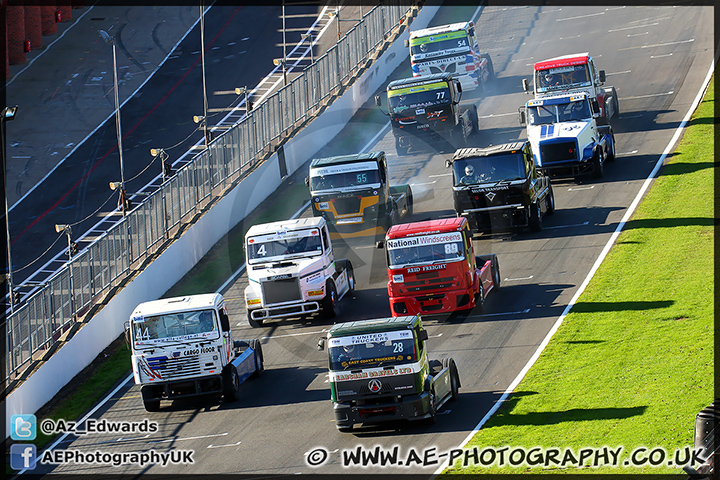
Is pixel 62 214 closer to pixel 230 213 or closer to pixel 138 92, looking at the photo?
pixel 230 213

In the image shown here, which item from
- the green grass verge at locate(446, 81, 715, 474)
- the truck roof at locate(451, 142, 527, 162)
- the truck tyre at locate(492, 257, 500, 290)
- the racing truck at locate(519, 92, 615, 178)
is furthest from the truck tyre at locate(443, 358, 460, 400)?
the racing truck at locate(519, 92, 615, 178)

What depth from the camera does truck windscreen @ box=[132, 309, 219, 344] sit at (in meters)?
25.9

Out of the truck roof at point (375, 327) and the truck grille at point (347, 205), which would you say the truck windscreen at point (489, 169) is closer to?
the truck grille at point (347, 205)

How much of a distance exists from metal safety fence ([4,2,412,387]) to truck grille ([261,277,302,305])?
5.52 m

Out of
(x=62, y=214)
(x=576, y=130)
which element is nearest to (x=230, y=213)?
(x=62, y=214)

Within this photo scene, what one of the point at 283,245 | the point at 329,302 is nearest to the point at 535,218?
the point at 329,302

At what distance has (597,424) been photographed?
69.3ft

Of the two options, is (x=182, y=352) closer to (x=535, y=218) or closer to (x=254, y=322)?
(x=254, y=322)

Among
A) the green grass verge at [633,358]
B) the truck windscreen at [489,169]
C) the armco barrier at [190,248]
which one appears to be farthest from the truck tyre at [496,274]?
the armco barrier at [190,248]

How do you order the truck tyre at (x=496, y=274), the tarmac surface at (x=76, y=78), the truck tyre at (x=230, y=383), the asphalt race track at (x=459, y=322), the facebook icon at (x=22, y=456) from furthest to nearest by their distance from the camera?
the tarmac surface at (x=76, y=78)
the truck tyre at (x=496, y=274)
the truck tyre at (x=230, y=383)
the facebook icon at (x=22, y=456)
the asphalt race track at (x=459, y=322)

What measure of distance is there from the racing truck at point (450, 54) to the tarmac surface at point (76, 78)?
15.5 metres

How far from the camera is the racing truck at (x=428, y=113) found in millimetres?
43000

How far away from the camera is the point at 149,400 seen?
26.2m

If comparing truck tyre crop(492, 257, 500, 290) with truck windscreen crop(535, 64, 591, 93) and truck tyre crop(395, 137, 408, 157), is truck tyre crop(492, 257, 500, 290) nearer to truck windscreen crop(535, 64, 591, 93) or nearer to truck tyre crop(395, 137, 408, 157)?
truck windscreen crop(535, 64, 591, 93)
